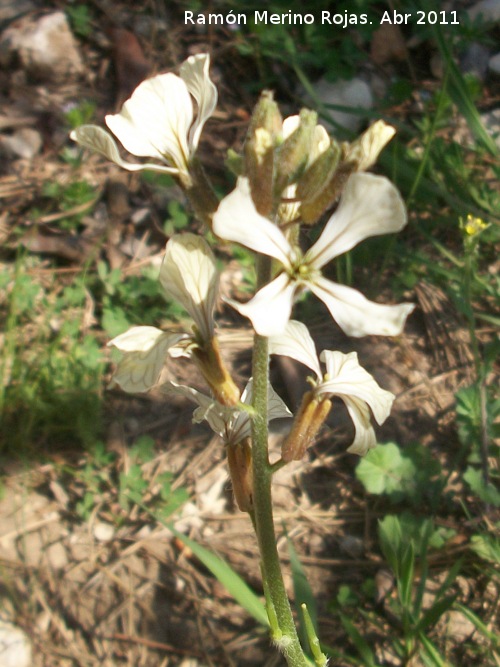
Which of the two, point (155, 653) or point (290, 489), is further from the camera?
point (290, 489)

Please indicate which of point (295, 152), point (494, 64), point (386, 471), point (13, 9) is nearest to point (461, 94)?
point (494, 64)

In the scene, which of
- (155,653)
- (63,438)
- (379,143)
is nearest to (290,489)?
(155,653)

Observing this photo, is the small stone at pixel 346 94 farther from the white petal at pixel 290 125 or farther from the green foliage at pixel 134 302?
the white petal at pixel 290 125

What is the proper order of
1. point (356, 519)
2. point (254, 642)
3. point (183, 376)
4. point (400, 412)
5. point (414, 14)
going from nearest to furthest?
point (254, 642) → point (356, 519) → point (400, 412) → point (183, 376) → point (414, 14)

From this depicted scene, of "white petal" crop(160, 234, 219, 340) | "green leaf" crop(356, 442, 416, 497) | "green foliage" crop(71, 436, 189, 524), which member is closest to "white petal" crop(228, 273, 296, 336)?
"white petal" crop(160, 234, 219, 340)

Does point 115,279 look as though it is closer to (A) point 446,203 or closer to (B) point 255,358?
(A) point 446,203

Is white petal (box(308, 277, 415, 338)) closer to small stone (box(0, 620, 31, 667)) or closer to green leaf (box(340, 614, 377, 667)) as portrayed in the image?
green leaf (box(340, 614, 377, 667))

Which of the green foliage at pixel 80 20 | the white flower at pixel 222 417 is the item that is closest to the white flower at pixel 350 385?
the white flower at pixel 222 417

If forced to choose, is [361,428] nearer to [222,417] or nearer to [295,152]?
[222,417]
